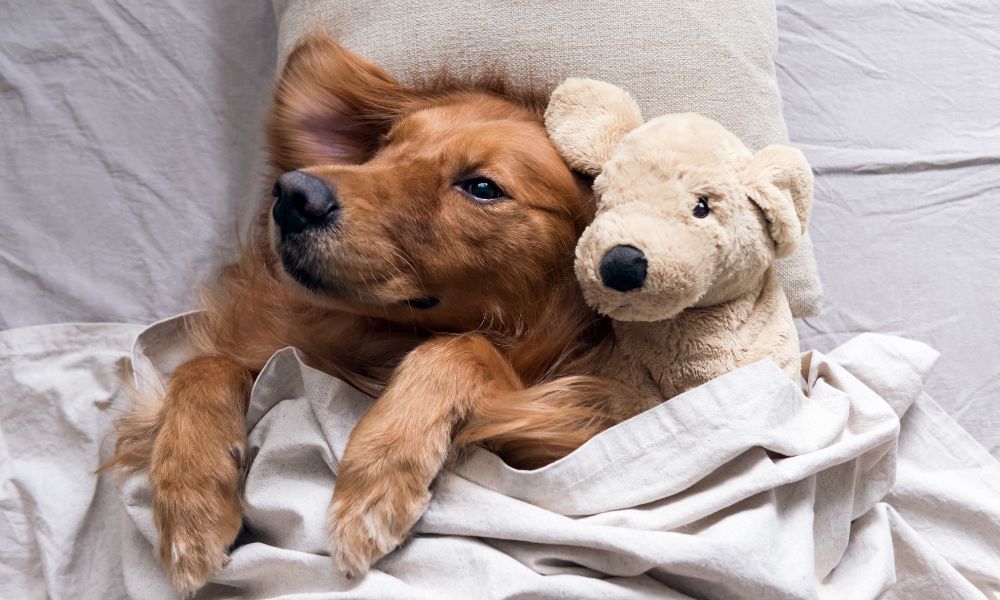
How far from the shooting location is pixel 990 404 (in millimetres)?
1814

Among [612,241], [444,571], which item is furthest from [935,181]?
[444,571]

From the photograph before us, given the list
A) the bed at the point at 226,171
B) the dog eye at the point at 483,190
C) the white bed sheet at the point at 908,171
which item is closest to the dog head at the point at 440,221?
the dog eye at the point at 483,190

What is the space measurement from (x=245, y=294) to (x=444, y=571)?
742 mm

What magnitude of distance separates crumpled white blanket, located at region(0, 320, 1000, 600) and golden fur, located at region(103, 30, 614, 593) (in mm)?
64

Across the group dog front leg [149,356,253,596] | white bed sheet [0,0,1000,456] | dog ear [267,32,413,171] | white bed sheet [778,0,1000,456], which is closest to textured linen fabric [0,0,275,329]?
white bed sheet [0,0,1000,456]

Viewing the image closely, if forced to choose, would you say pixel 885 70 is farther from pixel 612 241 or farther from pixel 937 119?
pixel 612 241

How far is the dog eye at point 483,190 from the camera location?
1312 millimetres

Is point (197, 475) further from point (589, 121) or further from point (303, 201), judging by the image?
point (589, 121)

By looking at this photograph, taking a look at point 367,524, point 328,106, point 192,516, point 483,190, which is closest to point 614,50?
point 483,190

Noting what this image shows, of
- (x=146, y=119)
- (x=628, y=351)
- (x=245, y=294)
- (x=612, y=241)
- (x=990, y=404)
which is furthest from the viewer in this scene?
(x=146, y=119)

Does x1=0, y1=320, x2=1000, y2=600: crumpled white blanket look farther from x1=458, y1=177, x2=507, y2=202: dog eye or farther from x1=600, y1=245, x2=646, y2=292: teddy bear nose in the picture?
x1=458, y1=177, x2=507, y2=202: dog eye

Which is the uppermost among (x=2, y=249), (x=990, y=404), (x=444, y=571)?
(x=444, y=571)

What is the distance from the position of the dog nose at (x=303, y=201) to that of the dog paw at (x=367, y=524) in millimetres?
410

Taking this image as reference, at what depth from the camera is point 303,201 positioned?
1.20 m
